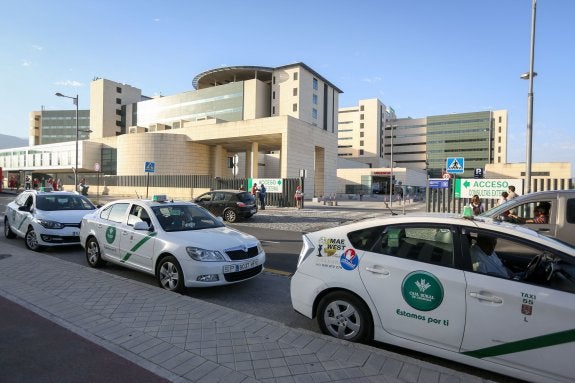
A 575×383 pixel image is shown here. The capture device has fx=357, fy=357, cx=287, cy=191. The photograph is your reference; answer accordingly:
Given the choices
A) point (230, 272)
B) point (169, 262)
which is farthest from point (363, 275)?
point (169, 262)

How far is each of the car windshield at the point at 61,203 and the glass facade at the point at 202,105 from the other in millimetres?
54666

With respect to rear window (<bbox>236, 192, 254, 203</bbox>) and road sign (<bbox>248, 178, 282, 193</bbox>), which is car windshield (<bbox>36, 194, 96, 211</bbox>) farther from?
road sign (<bbox>248, 178, 282, 193</bbox>)

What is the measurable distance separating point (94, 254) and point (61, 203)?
3360 mm

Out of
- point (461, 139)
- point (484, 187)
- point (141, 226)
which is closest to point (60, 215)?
point (141, 226)

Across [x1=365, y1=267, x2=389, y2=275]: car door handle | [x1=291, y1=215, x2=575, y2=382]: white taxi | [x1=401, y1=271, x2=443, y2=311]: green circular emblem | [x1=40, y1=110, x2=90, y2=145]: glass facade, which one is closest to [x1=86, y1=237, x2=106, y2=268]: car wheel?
[x1=291, y1=215, x2=575, y2=382]: white taxi

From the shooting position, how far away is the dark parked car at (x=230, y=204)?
16688 mm

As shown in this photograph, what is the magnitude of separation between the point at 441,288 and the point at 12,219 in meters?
11.4

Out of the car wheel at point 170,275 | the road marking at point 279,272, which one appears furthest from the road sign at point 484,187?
the car wheel at point 170,275

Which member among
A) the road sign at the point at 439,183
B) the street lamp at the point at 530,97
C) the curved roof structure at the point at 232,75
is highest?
the curved roof structure at the point at 232,75

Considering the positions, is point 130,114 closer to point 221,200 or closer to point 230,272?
point 221,200

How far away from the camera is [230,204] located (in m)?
16.8

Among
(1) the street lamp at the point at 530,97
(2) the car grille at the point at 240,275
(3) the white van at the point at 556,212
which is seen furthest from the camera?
(1) the street lamp at the point at 530,97

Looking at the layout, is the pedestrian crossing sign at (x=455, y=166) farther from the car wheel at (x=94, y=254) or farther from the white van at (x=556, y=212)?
the car wheel at (x=94, y=254)

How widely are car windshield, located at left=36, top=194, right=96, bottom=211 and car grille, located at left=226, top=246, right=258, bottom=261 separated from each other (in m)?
6.22
